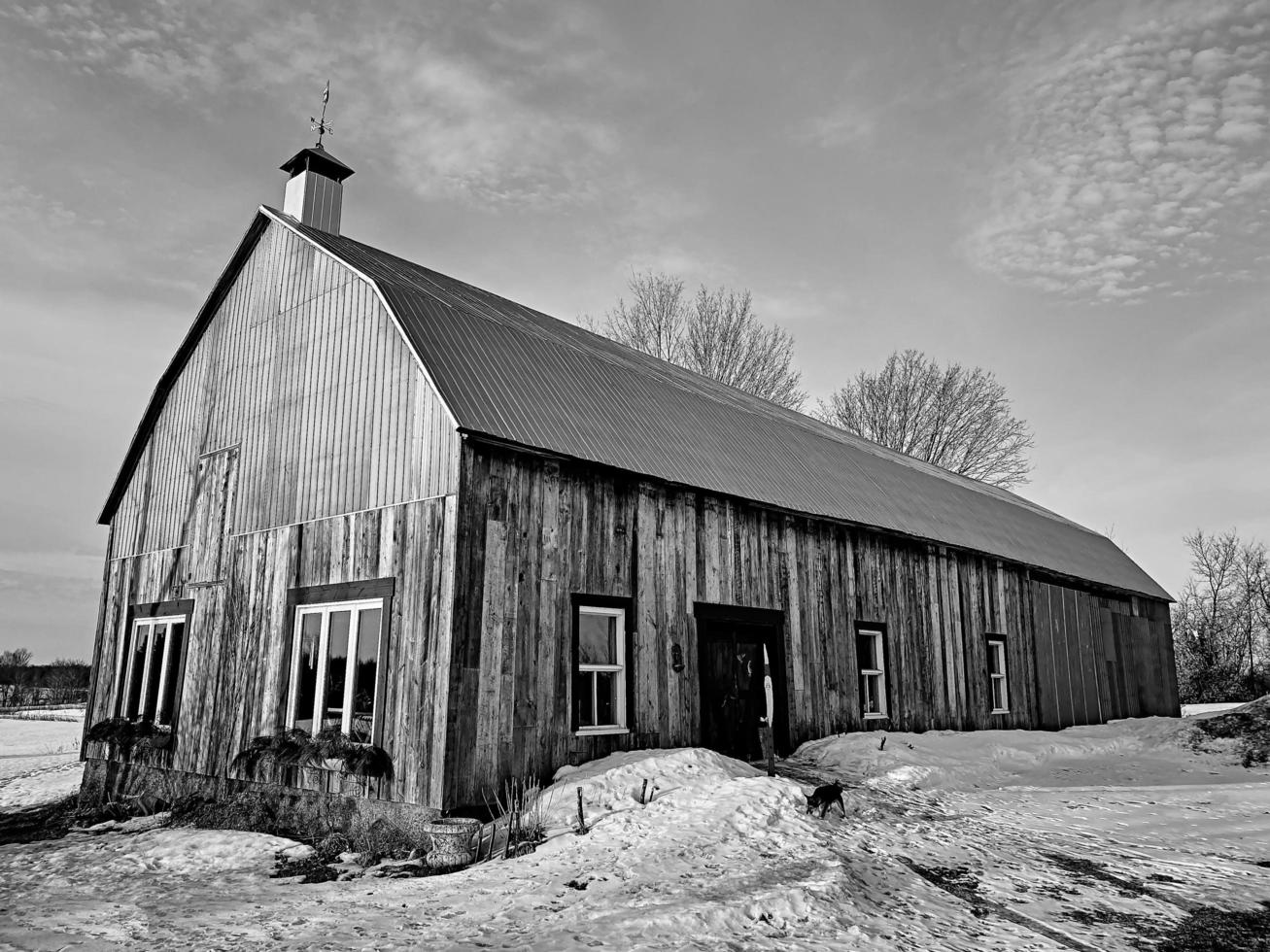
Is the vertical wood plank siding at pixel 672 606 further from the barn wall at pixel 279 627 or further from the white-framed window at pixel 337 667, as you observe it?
the white-framed window at pixel 337 667

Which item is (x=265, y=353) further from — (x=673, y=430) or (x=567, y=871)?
(x=567, y=871)

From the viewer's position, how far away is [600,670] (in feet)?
37.3

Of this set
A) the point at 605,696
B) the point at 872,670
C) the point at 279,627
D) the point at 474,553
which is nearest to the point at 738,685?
the point at 605,696

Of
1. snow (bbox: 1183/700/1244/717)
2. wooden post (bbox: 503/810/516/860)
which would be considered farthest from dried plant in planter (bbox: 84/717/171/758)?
snow (bbox: 1183/700/1244/717)

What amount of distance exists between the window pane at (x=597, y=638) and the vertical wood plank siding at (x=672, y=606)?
278mm

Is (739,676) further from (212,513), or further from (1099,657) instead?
(1099,657)

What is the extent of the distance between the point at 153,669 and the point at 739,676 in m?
9.71

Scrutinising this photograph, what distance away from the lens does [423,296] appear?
12211 mm

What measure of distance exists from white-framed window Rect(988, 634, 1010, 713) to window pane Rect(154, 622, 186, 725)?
15366mm

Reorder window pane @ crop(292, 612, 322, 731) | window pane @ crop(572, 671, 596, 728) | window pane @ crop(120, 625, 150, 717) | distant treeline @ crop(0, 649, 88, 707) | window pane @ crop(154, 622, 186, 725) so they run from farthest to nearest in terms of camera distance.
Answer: distant treeline @ crop(0, 649, 88, 707) → window pane @ crop(120, 625, 150, 717) → window pane @ crop(154, 622, 186, 725) → window pane @ crop(292, 612, 322, 731) → window pane @ crop(572, 671, 596, 728)

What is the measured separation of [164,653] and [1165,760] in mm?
17290

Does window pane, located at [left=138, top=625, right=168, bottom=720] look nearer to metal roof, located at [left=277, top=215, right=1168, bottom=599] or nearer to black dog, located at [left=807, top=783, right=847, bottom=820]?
metal roof, located at [left=277, top=215, right=1168, bottom=599]

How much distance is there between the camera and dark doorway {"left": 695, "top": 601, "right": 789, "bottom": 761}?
502 inches

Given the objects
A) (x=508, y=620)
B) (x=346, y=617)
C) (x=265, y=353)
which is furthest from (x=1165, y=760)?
(x=265, y=353)
